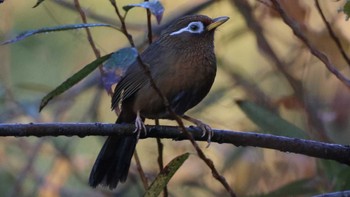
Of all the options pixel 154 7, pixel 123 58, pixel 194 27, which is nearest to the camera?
pixel 123 58

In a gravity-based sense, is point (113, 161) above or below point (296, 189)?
above

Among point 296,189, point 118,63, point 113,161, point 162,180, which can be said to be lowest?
point 296,189

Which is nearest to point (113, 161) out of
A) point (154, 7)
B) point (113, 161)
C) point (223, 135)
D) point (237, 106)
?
point (113, 161)

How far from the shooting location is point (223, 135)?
281cm

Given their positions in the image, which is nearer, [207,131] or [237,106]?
[207,131]

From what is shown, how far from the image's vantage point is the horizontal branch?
2.59 m

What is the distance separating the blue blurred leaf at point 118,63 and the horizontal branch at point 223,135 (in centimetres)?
34

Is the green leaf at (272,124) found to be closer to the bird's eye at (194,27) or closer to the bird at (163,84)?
the bird at (163,84)

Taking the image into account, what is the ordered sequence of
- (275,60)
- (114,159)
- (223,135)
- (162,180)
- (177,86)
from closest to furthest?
(162,180)
(223,135)
(177,86)
(114,159)
(275,60)

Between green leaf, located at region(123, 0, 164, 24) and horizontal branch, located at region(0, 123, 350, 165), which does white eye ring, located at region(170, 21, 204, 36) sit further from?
green leaf, located at region(123, 0, 164, 24)

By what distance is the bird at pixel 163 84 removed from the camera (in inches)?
136

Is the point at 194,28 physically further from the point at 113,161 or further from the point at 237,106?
the point at 113,161

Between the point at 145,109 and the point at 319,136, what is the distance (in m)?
0.88

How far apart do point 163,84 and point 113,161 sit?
0.40 m
